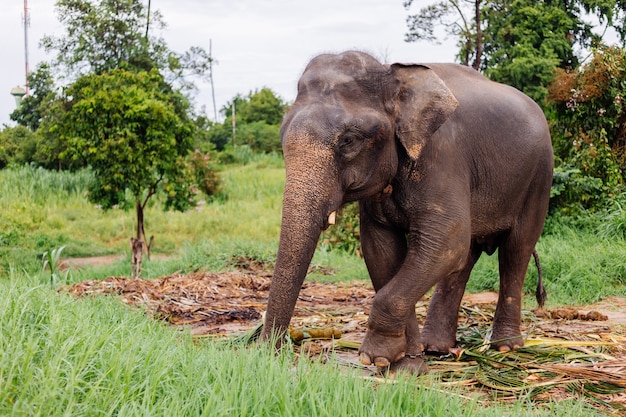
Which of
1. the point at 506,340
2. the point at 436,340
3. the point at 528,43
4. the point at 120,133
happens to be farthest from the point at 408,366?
the point at 528,43

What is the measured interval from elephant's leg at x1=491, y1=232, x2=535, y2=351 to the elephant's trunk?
5.73 ft

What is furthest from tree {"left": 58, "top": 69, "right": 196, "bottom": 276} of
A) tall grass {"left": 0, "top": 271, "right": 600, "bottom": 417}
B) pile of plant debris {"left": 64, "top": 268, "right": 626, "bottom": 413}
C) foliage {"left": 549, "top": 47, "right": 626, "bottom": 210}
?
tall grass {"left": 0, "top": 271, "right": 600, "bottom": 417}

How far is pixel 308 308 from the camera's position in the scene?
682cm

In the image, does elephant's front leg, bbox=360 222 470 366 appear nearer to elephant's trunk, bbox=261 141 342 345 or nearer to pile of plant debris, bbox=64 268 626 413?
pile of plant debris, bbox=64 268 626 413

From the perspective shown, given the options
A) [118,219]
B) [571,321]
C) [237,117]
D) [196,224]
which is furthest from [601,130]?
[237,117]

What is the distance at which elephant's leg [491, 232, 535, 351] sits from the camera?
5211mm

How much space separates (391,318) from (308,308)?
2695 mm

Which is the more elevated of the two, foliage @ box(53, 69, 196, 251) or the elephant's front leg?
foliage @ box(53, 69, 196, 251)

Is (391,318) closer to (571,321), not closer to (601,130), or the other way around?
(571,321)

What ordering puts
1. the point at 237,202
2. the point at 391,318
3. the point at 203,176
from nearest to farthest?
the point at 391,318 < the point at 203,176 < the point at 237,202

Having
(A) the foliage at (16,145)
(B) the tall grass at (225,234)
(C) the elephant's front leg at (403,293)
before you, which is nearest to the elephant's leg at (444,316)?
(C) the elephant's front leg at (403,293)

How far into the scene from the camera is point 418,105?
424cm

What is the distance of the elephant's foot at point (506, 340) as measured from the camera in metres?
5.02

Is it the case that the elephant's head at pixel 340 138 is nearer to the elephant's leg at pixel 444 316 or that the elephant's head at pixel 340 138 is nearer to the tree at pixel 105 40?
the elephant's leg at pixel 444 316
